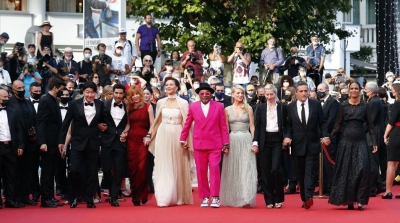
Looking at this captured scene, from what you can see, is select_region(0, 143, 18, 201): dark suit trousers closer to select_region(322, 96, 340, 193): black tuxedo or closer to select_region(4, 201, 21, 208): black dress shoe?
select_region(4, 201, 21, 208): black dress shoe

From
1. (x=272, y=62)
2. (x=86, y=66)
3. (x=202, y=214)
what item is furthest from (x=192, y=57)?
(x=202, y=214)

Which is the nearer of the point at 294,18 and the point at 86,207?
the point at 86,207

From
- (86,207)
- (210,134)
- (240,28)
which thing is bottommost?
(86,207)

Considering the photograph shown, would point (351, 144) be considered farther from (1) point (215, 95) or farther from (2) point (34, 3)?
(2) point (34, 3)

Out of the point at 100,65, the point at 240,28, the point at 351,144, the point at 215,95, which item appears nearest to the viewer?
the point at 351,144

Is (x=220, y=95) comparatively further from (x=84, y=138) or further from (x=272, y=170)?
(x=84, y=138)

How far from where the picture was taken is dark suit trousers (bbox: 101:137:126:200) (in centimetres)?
2002

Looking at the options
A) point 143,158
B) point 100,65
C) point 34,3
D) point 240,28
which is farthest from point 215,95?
point 34,3

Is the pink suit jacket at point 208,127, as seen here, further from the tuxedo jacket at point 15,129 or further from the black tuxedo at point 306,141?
the tuxedo jacket at point 15,129

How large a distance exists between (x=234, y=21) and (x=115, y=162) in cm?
1625

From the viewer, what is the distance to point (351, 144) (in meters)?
19.3

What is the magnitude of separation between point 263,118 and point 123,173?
2.62 metres

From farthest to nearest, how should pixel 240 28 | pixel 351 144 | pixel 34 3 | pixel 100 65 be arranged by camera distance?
pixel 34 3
pixel 240 28
pixel 100 65
pixel 351 144

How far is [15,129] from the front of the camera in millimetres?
19625
